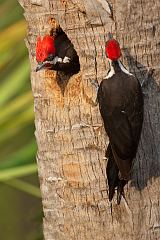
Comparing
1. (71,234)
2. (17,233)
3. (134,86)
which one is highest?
(134,86)

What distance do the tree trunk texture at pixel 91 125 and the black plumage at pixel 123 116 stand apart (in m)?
0.09

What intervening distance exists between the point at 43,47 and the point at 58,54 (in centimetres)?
19

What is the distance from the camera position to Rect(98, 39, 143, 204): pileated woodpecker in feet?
15.0

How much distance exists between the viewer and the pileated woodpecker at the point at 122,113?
4578mm

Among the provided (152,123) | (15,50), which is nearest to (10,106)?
(15,50)

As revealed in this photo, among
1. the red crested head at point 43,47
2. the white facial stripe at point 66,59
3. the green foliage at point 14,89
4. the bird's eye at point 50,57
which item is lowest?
the green foliage at point 14,89

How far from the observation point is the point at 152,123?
186 inches

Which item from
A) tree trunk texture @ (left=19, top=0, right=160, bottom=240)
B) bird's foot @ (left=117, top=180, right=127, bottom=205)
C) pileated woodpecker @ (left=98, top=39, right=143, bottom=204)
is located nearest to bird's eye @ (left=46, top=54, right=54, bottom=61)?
tree trunk texture @ (left=19, top=0, right=160, bottom=240)

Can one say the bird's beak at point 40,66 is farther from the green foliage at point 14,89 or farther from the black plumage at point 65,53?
the green foliage at point 14,89

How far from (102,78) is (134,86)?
180mm

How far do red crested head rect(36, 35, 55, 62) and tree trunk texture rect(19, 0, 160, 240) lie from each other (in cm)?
6

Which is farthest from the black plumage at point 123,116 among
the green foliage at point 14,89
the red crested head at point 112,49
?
the green foliage at point 14,89

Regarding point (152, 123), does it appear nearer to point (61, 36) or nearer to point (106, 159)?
point (106, 159)

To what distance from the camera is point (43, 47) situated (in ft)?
15.6
